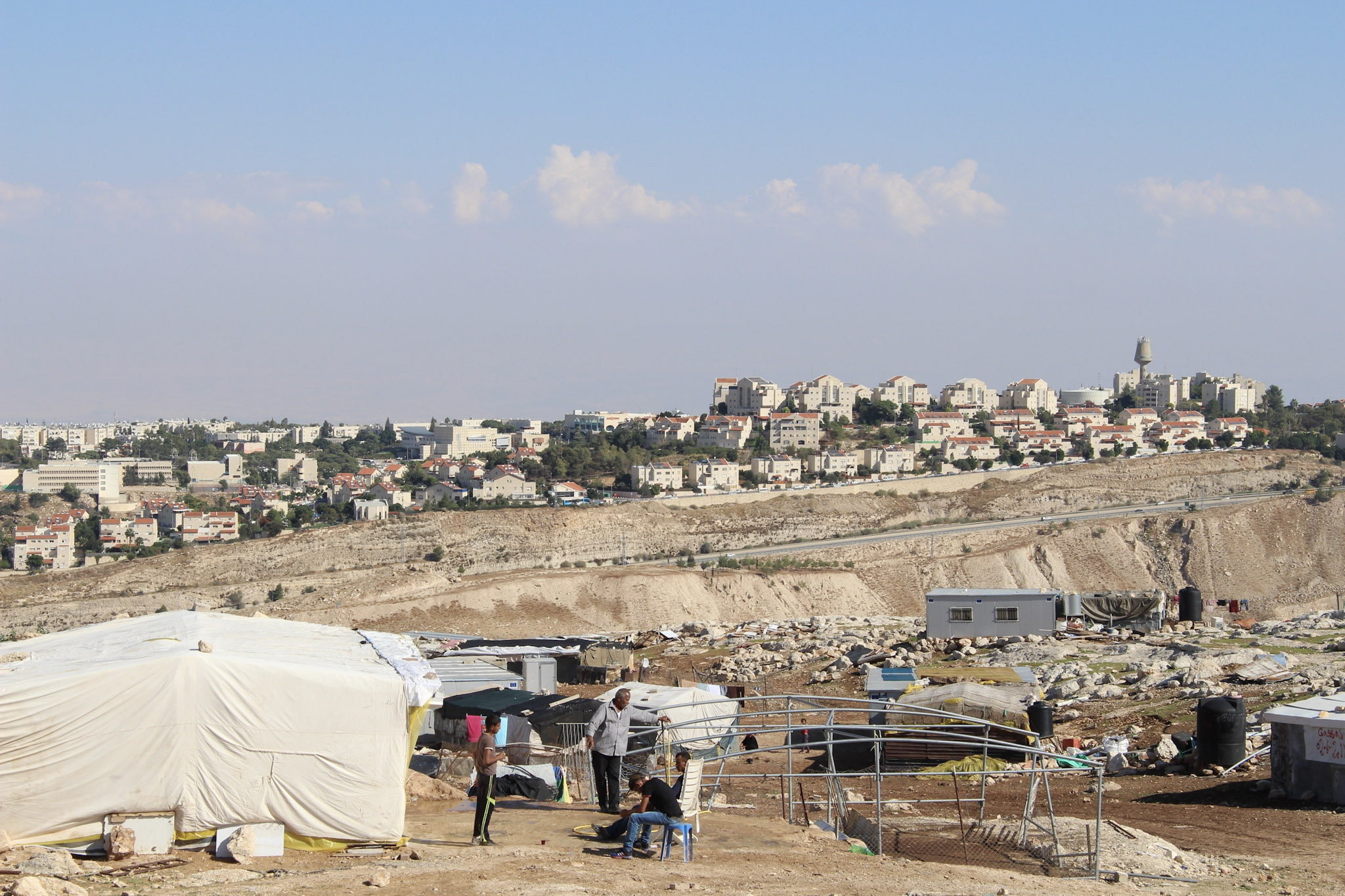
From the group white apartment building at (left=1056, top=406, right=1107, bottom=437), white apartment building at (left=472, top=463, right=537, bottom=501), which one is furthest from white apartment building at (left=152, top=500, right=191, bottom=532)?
white apartment building at (left=1056, top=406, right=1107, bottom=437)

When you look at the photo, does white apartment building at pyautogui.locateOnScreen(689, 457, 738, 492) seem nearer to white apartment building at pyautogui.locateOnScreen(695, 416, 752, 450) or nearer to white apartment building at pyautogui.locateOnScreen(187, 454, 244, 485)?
white apartment building at pyautogui.locateOnScreen(695, 416, 752, 450)

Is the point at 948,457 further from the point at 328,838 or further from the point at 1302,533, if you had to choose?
the point at 328,838

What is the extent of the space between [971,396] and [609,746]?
142564 millimetres

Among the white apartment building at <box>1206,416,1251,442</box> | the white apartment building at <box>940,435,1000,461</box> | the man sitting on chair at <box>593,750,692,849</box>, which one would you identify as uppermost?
the white apartment building at <box>1206,416,1251,442</box>

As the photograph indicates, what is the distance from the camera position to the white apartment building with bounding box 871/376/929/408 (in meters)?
143

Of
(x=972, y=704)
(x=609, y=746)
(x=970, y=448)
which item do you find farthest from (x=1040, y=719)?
(x=970, y=448)

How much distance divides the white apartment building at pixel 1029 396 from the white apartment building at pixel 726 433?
1677 inches

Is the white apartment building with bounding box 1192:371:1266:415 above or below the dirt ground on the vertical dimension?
above

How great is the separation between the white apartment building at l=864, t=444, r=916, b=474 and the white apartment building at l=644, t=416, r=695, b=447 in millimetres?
22164

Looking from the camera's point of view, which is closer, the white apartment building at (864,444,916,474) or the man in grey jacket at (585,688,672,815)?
the man in grey jacket at (585,688,672,815)

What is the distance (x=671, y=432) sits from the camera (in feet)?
401

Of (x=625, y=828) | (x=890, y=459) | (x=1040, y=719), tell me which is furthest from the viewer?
(x=890, y=459)

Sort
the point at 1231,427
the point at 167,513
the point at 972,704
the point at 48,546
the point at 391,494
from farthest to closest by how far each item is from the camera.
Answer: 1. the point at 1231,427
2. the point at 391,494
3. the point at 167,513
4. the point at 48,546
5. the point at 972,704

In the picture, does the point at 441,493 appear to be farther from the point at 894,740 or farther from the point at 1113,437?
the point at 894,740
